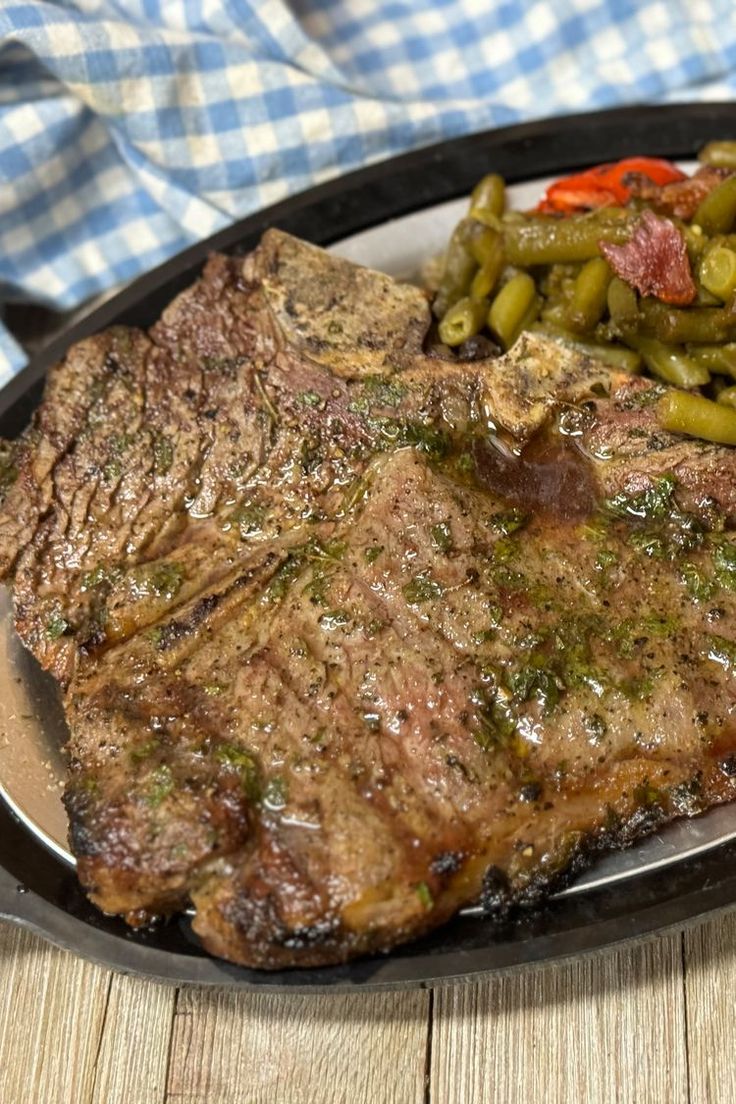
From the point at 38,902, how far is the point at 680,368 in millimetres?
2740

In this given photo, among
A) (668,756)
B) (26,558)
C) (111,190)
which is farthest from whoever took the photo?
(111,190)

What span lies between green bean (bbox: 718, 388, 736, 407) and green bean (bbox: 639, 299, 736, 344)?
0.22m

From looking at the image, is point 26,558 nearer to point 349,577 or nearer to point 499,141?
point 349,577

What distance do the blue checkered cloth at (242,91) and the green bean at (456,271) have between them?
43.6 inches

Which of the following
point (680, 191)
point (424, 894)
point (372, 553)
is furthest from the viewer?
point (680, 191)

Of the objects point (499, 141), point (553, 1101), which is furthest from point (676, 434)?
point (553, 1101)

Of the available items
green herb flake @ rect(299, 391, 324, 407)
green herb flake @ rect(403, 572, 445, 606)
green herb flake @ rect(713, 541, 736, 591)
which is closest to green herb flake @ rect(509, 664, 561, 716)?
green herb flake @ rect(403, 572, 445, 606)

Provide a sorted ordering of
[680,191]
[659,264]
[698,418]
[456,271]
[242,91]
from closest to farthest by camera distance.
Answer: [698,418], [659,264], [680,191], [456,271], [242,91]

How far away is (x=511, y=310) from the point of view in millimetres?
4070

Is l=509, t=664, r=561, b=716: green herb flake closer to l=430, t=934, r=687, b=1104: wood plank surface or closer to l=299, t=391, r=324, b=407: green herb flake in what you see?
l=430, t=934, r=687, b=1104: wood plank surface

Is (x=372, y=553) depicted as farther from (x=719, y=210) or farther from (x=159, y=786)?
(x=719, y=210)

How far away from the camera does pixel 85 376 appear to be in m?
3.79

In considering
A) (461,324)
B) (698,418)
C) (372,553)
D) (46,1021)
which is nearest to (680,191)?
(461,324)

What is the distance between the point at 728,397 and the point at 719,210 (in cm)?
74
